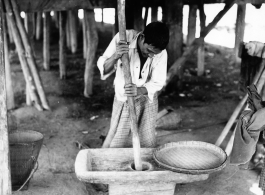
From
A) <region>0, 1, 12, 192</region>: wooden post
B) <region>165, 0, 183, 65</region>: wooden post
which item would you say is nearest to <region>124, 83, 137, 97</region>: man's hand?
<region>0, 1, 12, 192</region>: wooden post

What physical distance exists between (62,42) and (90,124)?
243 cm

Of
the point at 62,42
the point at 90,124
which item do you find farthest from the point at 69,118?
the point at 62,42

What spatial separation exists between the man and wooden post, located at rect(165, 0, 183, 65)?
112 inches

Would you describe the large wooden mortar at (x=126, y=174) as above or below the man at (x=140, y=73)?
below

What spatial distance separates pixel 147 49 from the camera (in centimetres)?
302

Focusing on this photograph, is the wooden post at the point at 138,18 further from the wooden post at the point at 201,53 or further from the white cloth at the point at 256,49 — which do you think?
the white cloth at the point at 256,49

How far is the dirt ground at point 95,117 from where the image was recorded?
4.01 m

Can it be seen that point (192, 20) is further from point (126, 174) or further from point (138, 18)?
point (126, 174)

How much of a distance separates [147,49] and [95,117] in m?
3.07

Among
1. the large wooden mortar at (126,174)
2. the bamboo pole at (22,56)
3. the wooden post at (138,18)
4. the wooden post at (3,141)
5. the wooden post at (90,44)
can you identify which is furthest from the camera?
the wooden post at (138,18)

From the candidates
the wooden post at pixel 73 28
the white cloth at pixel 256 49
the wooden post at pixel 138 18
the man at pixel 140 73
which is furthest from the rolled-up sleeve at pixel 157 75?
the wooden post at pixel 73 28

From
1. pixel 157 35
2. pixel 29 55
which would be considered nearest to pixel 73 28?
pixel 29 55

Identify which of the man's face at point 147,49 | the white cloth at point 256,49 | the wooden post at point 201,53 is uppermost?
the man's face at point 147,49

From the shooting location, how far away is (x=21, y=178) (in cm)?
369
